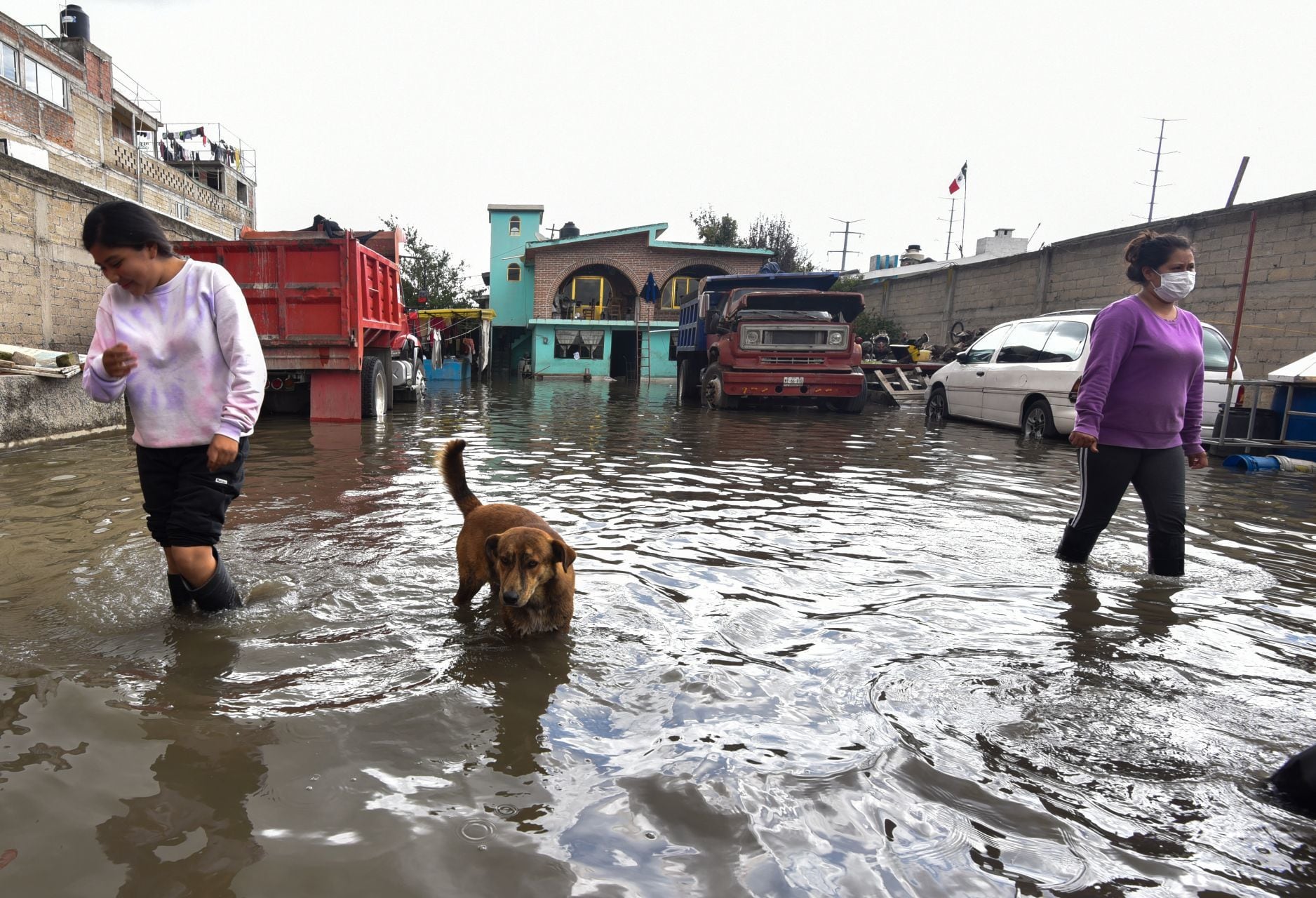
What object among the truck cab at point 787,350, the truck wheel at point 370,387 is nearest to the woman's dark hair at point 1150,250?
the truck wheel at point 370,387

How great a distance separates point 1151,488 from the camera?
4016 mm

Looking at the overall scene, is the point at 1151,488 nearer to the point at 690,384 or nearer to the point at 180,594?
the point at 180,594

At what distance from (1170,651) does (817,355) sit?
1131 centimetres

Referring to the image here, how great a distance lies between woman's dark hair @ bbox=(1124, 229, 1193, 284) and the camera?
3.87 m

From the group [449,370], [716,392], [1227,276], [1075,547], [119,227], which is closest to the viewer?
[119,227]

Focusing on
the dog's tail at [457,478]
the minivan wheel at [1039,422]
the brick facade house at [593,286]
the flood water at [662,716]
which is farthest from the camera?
the brick facade house at [593,286]

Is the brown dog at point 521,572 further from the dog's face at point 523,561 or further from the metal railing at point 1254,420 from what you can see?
the metal railing at point 1254,420

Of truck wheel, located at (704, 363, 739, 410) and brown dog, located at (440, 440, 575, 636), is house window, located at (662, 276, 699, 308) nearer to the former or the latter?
truck wheel, located at (704, 363, 739, 410)

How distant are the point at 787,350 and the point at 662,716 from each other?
12118 mm

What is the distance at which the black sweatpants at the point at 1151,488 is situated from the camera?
3.98m

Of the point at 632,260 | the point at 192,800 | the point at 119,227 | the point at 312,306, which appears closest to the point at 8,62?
the point at 632,260

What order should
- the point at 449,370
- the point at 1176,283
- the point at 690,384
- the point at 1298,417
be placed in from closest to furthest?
the point at 1176,283
the point at 1298,417
the point at 690,384
the point at 449,370

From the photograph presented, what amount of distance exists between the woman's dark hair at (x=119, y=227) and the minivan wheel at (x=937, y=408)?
12.6 m

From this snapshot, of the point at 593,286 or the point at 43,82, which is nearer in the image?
the point at 43,82
